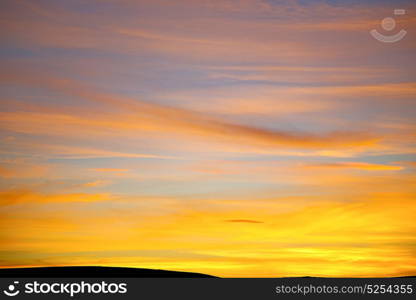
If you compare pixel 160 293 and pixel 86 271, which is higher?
pixel 86 271

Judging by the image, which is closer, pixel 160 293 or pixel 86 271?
pixel 160 293

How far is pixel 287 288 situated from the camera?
1432cm

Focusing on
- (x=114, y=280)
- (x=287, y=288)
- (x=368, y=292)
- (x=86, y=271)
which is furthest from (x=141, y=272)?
(x=368, y=292)

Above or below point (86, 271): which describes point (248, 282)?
below

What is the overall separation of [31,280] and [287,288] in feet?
18.3

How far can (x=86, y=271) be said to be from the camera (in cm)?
1759

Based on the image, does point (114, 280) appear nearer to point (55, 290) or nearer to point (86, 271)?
point (55, 290)

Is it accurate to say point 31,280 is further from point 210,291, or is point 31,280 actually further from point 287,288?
point 287,288

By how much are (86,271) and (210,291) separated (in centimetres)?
511

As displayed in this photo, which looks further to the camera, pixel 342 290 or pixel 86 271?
pixel 86 271

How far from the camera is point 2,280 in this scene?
1435cm

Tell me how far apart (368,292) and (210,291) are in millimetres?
3395

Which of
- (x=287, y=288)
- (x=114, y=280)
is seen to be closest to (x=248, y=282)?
(x=287, y=288)

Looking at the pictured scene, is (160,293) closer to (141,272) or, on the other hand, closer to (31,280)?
(31,280)
